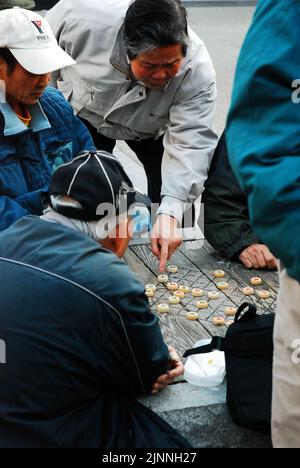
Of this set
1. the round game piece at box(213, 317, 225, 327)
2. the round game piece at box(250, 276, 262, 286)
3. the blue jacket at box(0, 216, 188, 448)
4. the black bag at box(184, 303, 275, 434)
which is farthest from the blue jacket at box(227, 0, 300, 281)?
the round game piece at box(250, 276, 262, 286)

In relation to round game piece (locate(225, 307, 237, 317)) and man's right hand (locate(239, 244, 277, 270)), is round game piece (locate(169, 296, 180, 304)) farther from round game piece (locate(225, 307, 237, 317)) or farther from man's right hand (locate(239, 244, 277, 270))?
man's right hand (locate(239, 244, 277, 270))

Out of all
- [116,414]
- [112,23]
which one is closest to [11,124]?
[112,23]

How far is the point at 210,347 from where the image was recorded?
265 cm

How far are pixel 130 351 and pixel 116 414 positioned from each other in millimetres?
202

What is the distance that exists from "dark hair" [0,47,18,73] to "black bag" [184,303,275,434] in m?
1.41

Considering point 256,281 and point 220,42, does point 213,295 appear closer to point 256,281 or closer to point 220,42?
point 256,281

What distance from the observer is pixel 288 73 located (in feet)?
5.67

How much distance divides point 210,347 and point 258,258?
105 cm

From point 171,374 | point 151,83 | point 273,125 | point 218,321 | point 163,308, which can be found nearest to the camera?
point 273,125

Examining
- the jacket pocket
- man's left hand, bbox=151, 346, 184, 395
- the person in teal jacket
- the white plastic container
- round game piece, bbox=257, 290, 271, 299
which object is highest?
the person in teal jacket

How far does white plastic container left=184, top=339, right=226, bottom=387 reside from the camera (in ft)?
8.99

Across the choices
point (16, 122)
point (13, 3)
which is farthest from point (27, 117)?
point (13, 3)

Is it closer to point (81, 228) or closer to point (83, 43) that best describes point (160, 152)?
point (83, 43)

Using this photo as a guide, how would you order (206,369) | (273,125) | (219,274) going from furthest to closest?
(219,274) < (206,369) < (273,125)
